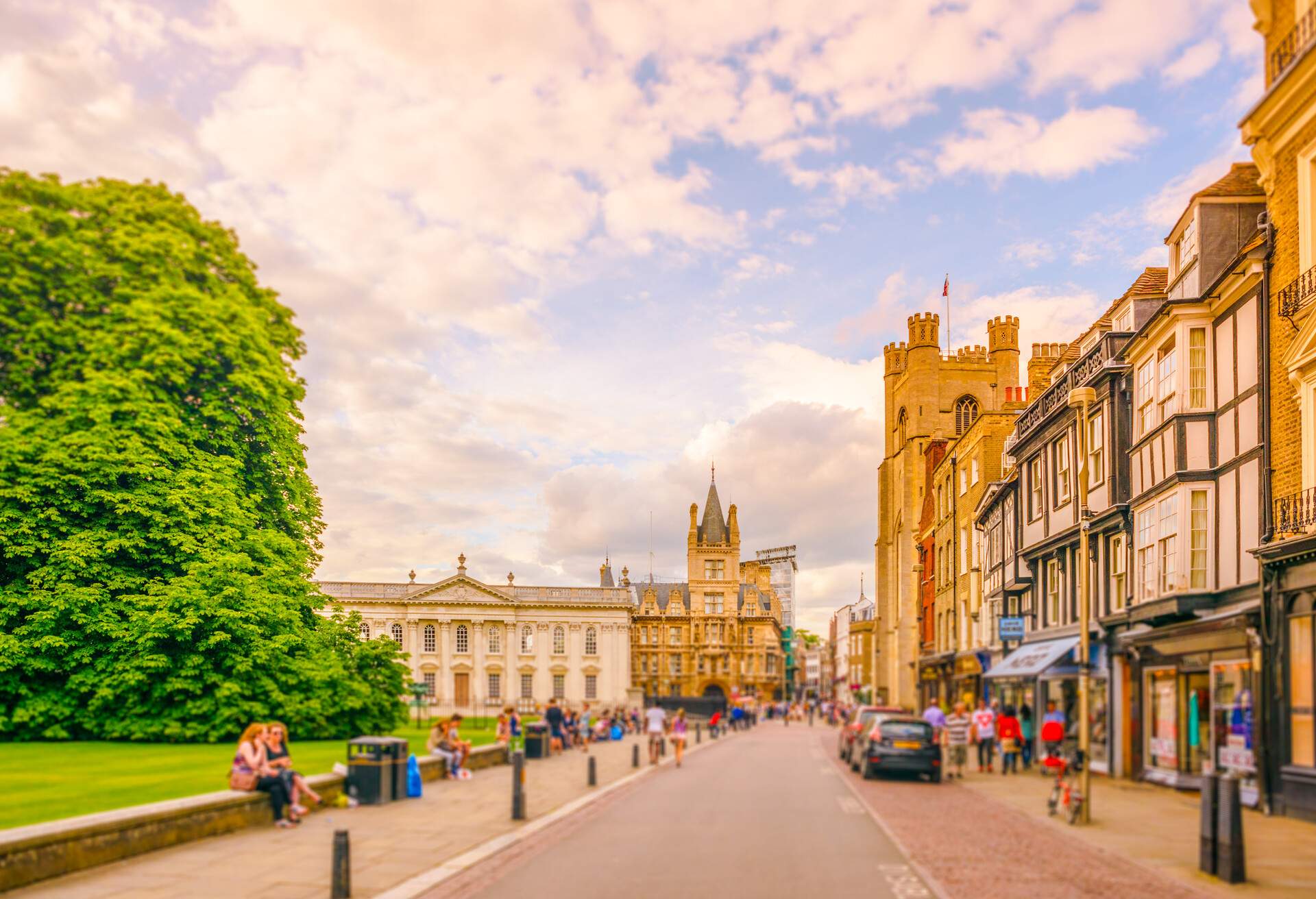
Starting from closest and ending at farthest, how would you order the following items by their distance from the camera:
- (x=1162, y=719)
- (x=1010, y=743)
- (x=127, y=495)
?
(x=1162, y=719) → (x=127, y=495) → (x=1010, y=743)

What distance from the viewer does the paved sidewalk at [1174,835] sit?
12.2 m

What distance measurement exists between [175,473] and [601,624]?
8483 cm

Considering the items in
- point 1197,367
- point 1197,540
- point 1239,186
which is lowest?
point 1197,540

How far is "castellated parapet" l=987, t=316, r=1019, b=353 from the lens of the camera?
284ft

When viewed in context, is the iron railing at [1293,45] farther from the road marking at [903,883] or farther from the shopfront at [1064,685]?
the road marking at [903,883]

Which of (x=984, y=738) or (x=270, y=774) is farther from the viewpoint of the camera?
(x=984, y=738)

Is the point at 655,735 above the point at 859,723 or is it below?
below

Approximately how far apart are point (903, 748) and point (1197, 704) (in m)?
6.32

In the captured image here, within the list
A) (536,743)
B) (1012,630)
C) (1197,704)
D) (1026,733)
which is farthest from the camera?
(536,743)

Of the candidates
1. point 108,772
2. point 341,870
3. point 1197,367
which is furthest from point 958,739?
point 341,870

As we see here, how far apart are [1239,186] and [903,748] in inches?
525

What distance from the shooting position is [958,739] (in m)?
30.1

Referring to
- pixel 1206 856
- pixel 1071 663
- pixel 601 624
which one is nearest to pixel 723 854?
pixel 1206 856

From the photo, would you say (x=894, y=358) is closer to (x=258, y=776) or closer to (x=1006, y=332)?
(x=1006, y=332)
